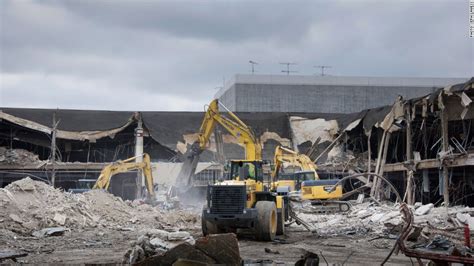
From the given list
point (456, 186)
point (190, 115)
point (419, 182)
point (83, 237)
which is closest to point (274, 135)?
point (190, 115)

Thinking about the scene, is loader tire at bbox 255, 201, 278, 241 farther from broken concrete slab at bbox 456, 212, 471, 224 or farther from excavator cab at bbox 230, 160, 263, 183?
broken concrete slab at bbox 456, 212, 471, 224

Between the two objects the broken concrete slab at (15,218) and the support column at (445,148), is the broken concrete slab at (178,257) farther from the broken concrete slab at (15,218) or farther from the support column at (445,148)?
the support column at (445,148)

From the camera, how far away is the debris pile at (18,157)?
36.4m

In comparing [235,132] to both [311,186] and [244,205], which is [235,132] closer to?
[244,205]

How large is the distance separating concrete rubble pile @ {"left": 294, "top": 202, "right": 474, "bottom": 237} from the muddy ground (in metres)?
1.13

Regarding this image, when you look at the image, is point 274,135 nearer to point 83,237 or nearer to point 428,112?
point 428,112

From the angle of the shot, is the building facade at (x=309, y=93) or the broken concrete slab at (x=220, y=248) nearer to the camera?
the broken concrete slab at (x=220, y=248)

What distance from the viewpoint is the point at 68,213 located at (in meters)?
21.5

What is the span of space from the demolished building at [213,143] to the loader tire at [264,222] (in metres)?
12.6

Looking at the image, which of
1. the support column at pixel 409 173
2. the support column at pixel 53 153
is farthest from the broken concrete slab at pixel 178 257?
the support column at pixel 53 153

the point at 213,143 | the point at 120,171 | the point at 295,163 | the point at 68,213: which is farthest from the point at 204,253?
the point at 213,143

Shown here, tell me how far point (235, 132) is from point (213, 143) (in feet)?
59.0

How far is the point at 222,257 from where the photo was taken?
356 inches

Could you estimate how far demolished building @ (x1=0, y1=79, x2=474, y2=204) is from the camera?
29844 mm
